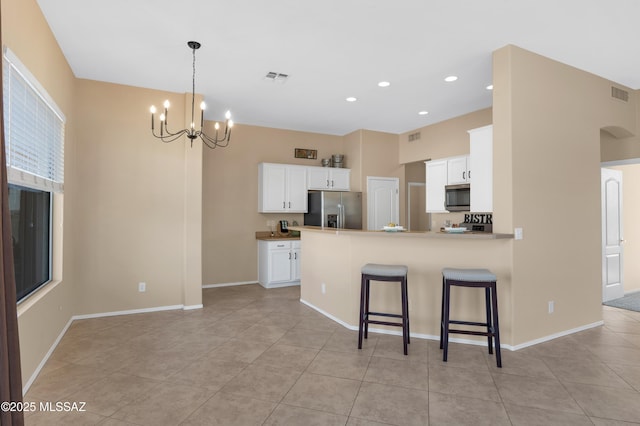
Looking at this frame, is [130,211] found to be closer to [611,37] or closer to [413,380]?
[413,380]

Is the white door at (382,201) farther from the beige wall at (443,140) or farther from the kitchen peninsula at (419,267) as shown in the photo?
the kitchen peninsula at (419,267)

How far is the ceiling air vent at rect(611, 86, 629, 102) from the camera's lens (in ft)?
13.9

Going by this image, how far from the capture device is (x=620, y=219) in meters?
5.41

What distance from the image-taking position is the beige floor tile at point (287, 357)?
9.91ft

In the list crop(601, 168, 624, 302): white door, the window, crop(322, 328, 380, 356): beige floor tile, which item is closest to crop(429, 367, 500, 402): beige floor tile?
crop(322, 328, 380, 356): beige floor tile

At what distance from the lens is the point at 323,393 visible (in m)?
2.55

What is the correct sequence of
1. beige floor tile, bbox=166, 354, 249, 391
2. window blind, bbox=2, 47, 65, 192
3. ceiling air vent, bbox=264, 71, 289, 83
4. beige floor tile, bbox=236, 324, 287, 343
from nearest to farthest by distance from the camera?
1. window blind, bbox=2, 47, 65, 192
2. beige floor tile, bbox=166, 354, 249, 391
3. beige floor tile, bbox=236, 324, 287, 343
4. ceiling air vent, bbox=264, 71, 289, 83

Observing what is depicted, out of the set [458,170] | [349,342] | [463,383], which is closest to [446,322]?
[463,383]

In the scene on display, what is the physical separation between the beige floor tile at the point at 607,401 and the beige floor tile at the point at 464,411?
59 cm

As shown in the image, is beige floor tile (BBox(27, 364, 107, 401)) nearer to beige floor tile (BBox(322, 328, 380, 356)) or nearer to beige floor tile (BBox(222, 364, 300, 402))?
beige floor tile (BBox(222, 364, 300, 402))

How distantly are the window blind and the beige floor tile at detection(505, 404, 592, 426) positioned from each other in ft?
11.9

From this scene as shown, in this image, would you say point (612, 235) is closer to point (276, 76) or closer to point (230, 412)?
point (276, 76)

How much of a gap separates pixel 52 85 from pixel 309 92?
276 centimetres

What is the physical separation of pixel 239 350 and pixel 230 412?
104 centimetres
